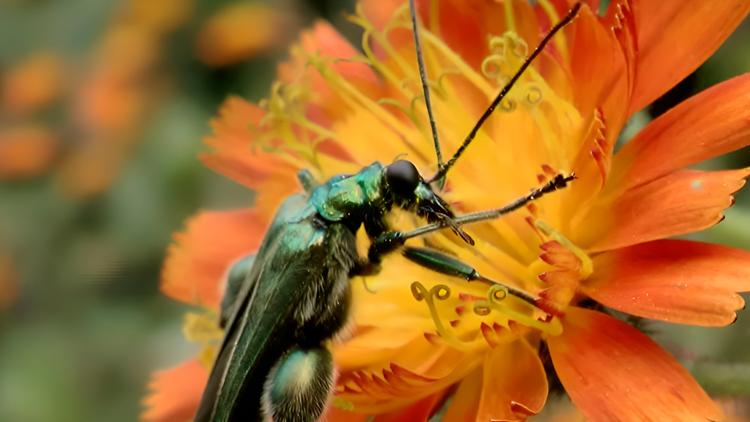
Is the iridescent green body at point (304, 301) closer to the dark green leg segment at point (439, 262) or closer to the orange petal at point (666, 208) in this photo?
the dark green leg segment at point (439, 262)

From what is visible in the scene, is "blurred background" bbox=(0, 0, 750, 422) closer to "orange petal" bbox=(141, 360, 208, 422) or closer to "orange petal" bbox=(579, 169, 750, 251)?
"orange petal" bbox=(141, 360, 208, 422)

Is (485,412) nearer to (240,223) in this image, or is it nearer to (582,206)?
(582,206)

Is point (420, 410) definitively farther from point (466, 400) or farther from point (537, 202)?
point (537, 202)

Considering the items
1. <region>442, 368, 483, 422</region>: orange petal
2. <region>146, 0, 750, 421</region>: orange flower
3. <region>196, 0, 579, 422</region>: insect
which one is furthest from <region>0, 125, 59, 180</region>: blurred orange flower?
<region>442, 368, 483, 422</region>: orange petal

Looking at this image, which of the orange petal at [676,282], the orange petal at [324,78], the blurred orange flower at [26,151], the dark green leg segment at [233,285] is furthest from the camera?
the blurred orange flower at [26,151]

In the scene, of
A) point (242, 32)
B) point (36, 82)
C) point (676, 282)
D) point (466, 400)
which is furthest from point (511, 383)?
point (36, 82)

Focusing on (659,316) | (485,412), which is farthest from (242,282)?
(659,316)

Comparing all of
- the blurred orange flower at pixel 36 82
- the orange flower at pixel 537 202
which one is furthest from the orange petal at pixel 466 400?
the blurred orange flower at pixel 36 82
